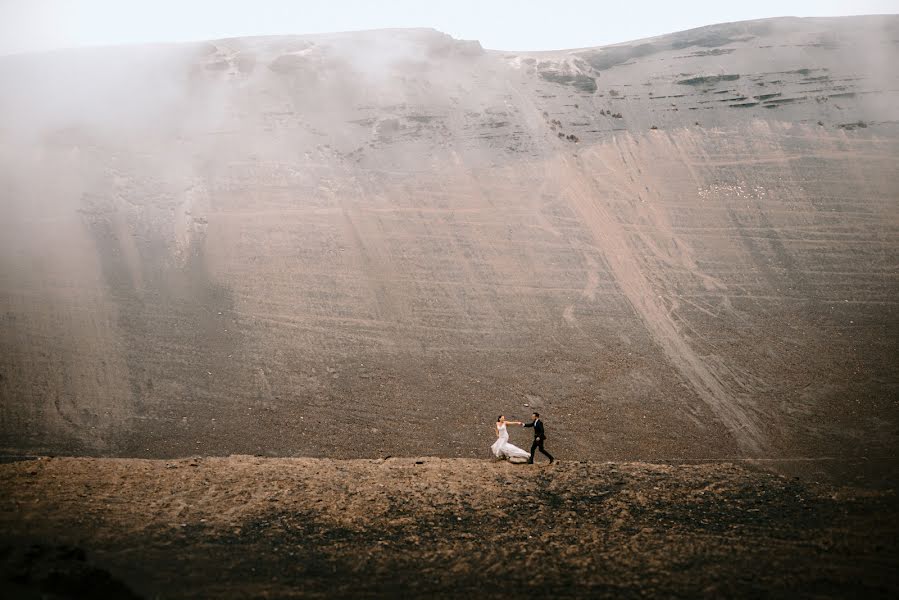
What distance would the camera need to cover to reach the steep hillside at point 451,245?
1535cm

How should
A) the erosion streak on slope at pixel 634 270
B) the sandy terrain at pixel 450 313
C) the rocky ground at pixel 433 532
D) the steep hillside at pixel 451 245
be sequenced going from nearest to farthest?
the rocky ground at pixel 433 532
the sandy terrain at pixel 450 313
the steep hillside at pixel 451 245
the erosion streak on slope at pixel 634 270

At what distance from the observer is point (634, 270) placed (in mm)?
20922

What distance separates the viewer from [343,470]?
473 inches

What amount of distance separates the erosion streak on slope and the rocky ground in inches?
158

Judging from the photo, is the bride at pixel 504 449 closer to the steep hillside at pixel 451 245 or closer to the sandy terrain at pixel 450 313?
the sandy terrain at pixel 450 313

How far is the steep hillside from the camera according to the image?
15.4 m

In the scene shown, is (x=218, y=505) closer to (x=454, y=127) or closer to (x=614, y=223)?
(x=614, y=223)

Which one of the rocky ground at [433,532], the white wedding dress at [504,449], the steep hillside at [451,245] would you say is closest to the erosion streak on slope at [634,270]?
the steep hillside at [451,245]

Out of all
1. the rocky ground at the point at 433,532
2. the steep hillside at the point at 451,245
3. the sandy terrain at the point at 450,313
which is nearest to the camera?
the rocky ground at the point at 433,532

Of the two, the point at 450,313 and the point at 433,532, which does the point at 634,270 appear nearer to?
the point at 450,313

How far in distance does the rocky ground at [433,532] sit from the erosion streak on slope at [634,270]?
4.02m

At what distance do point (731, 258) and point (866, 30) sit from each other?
17.8 meters

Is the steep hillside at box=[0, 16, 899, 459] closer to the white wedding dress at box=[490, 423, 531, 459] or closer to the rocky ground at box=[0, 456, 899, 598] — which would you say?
the white wedding dress at box=[490, 423, 531, 459]

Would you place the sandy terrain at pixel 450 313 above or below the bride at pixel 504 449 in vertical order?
above
